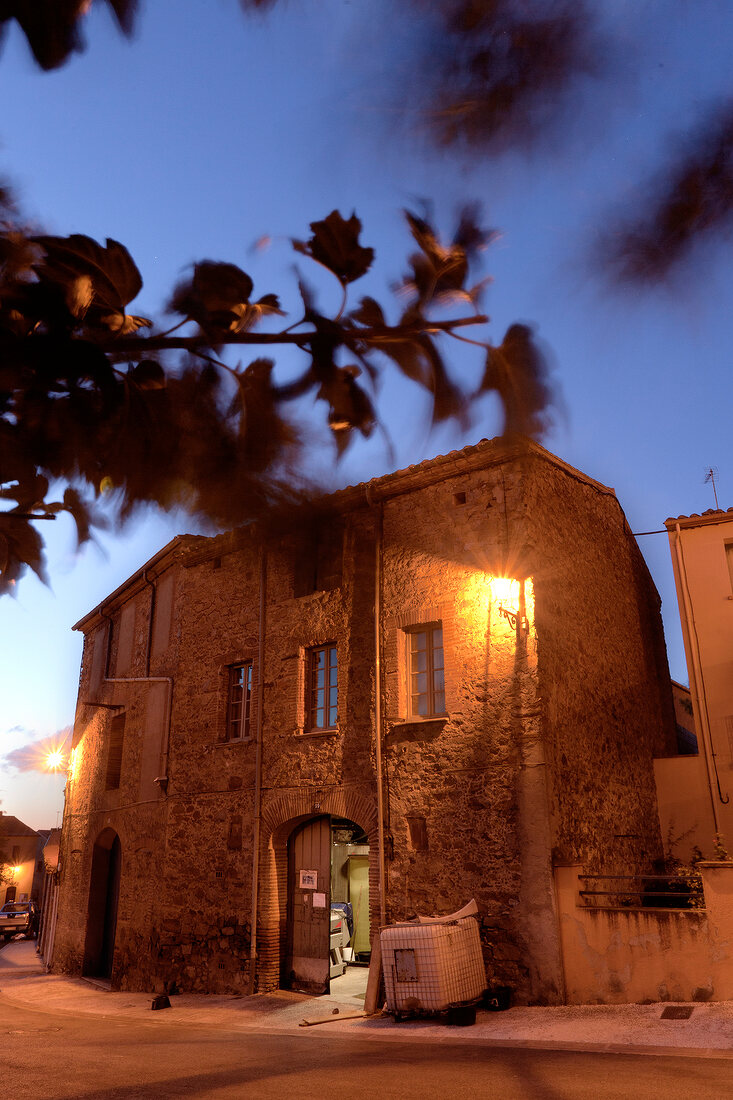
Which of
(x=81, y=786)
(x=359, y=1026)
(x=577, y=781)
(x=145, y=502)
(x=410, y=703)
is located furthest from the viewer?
(x=81, y=786)

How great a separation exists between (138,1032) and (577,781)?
570 cm

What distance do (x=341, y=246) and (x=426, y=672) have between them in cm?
982

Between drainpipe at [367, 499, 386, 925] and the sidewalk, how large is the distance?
1.51 m

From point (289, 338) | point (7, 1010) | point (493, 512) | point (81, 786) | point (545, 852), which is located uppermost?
point (493, 512)

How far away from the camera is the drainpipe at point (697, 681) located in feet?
38.9

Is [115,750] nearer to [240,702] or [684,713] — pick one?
[240,702]

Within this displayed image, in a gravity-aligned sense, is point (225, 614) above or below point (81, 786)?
above

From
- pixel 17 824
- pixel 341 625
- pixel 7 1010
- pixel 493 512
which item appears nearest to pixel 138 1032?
pixel 7 1010

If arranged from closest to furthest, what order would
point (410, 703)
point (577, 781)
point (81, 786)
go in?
point (577, 781)
point (410, 703)
point (81, 786)

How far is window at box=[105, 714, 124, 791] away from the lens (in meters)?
16.7

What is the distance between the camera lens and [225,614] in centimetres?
1380

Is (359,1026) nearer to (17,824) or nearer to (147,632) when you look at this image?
(147,632)

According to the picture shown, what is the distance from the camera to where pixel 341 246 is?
157cm

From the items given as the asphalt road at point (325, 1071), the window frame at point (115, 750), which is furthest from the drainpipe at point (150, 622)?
the asphalt road at point (325, 1071)
